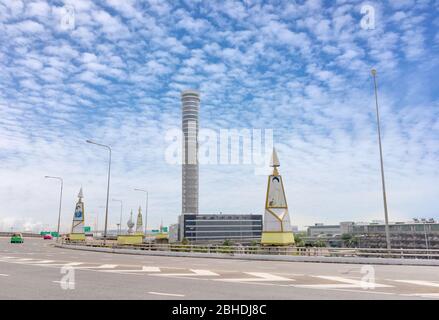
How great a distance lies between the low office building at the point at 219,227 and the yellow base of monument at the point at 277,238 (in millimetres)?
135523

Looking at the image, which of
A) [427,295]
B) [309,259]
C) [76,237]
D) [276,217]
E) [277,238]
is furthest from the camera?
[76,237]

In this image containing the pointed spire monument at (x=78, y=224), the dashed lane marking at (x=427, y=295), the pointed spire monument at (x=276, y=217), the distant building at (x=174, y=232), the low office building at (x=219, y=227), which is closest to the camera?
the dashed lane marking at (x=427, y=295)

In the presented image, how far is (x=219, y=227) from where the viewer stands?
17088 cm

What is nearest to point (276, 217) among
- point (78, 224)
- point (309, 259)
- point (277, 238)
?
point (277, 238)

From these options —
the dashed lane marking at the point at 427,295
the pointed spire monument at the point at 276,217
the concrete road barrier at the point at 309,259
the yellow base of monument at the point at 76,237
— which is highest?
the pointed spire monument at the point at 276,217

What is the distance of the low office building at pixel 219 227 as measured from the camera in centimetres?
16625

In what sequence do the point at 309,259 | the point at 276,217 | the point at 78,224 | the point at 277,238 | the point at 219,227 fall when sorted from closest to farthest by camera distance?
the point at 309,259 → the point at 277,238 → the point at 276,217 → the point at 78,224 → the point at 219,227

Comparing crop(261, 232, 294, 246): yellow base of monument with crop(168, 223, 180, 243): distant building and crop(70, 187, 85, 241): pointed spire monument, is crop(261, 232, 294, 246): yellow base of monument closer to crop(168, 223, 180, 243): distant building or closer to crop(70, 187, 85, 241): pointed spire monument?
crop(70, 187, 85, 241): pointed spire monument

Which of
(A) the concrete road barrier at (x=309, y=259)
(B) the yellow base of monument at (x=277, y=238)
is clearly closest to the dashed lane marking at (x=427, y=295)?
(A) the concrete road barrier at (x=309, y=259)

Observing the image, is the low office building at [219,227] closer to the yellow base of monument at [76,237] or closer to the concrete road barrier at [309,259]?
the yellow base of monument at [76,237]

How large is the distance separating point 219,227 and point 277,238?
474 feet

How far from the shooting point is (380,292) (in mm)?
10078

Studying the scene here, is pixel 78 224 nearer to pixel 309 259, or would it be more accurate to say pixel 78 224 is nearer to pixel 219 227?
pixel 309 259
